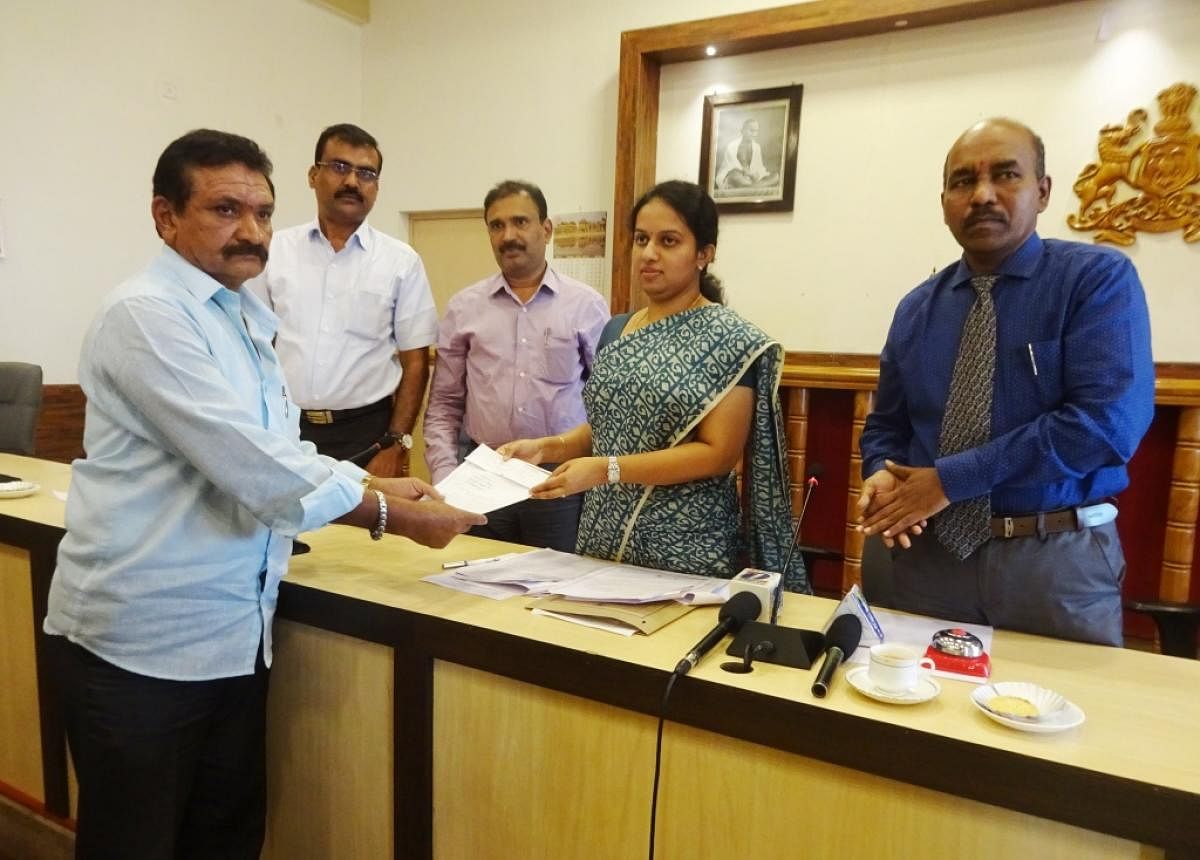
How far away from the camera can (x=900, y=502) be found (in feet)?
4.22

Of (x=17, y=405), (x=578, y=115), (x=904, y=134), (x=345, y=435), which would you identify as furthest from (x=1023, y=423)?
(x=578, y=115)

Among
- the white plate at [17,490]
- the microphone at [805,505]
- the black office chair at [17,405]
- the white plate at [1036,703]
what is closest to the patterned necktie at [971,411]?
the microphone at [805,505]

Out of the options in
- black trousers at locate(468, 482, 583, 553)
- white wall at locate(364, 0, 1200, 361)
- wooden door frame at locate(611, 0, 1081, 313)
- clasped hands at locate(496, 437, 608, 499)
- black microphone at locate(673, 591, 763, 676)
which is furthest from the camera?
wooden door frame at locate(611, 0, 1081, 313)

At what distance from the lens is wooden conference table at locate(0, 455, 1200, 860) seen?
83 cm

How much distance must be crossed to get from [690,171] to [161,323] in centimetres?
314

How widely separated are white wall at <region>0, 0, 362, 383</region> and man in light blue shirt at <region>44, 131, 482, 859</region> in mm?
2676

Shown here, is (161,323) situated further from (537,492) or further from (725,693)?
(725,693)

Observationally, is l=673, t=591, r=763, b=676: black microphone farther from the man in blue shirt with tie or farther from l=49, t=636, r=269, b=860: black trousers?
l=49, t=636, r=269, b=860: black trousers

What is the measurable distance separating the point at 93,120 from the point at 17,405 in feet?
4.61

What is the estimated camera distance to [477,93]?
4395 mm

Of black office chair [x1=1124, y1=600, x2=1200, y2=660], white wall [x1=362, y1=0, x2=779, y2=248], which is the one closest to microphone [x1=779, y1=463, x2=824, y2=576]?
black office chair [x1=1124, y1=600, x2=1200, y2=660]

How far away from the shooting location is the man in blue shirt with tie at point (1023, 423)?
1197 millimetres

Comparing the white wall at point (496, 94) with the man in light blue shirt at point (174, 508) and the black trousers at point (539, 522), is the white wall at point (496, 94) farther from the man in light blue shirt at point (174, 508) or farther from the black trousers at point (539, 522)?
the man in light blue shirt at point (174, 508)

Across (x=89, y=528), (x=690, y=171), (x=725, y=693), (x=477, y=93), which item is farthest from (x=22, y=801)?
(x=477, y=93)
